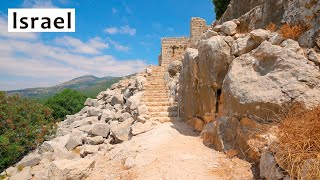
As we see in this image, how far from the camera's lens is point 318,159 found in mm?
4422

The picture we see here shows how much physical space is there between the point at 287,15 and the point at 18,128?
18.5 metres

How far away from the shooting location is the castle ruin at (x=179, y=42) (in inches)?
1168

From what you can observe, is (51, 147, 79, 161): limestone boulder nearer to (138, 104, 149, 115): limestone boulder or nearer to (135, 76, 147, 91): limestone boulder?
(138, 104, 149, 115): limestone boulder

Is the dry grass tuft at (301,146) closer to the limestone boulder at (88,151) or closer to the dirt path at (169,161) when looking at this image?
the dirt path at (169,161)

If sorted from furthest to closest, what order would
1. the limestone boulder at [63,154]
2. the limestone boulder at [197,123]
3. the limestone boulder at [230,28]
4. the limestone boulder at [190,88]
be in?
the limestone boulder at [63,154], the limestone boulder at [190,88], the limestone boulder at [197,123], the limestone boulder at [230,28]

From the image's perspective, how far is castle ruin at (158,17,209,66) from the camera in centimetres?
2967

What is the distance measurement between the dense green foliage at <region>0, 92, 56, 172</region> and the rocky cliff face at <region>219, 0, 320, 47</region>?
15944 mm

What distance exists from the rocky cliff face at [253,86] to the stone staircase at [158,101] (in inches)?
152

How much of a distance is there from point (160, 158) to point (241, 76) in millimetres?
3670

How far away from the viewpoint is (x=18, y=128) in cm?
1864

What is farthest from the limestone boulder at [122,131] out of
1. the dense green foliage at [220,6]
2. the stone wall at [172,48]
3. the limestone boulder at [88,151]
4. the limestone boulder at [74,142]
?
the stone wall at [172,48]

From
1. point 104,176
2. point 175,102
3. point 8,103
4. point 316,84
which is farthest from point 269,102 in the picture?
point 8,103

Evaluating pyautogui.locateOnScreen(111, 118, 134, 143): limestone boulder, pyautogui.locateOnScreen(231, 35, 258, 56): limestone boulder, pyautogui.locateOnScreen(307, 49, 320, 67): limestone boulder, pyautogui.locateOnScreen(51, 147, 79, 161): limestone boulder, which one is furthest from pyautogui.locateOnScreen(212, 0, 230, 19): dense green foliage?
pyautogui.locateOnScreen(51, 147, 79, 161): limestone boulder

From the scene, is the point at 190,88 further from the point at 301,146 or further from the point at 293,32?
the point at 301,146
